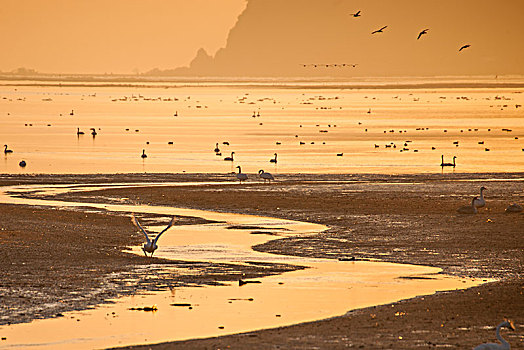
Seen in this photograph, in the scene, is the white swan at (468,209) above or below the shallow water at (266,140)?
below

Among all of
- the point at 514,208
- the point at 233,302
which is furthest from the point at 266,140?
the point at 233,302

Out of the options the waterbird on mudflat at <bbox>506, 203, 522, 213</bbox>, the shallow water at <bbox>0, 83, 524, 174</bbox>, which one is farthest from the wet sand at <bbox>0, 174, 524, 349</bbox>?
the shallow water at <bbox>0, 83, 524, 174</bbox>

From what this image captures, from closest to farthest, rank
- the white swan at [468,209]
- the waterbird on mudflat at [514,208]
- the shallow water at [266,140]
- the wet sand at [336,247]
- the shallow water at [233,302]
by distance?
the shallow water at [233,302] < the wet sand at [336,247] < the waterbird on mudflat at [514,208] < the white swan at [468,209] < the shallow water at [266,140]

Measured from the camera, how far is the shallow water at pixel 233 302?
19.2 meters

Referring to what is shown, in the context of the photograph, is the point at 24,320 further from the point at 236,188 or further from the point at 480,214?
the point at 236,188

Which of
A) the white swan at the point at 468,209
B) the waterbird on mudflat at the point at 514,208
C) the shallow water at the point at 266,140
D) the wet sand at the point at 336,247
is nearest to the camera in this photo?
the wet sand at the point at 336,247

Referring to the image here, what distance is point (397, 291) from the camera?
→ 2336cm

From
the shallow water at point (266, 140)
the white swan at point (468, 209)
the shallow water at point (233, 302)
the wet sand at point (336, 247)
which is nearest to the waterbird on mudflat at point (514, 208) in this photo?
the wet sand at point (336, 247)

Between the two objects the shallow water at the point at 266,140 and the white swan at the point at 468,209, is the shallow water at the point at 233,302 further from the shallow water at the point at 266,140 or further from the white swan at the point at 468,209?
the shallow water at the point at 266,140

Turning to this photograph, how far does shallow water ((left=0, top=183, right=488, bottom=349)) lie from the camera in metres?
19.2

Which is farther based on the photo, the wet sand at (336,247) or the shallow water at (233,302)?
the wet sand at (336,247)

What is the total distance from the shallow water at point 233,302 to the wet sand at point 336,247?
735mm

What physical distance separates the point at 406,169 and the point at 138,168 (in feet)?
50.5

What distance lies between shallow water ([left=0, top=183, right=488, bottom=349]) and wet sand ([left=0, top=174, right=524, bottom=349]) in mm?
735
